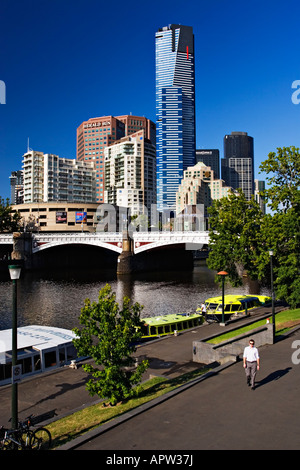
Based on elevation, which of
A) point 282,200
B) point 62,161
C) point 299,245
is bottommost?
point 299,245

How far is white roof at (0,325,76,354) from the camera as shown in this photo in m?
24.5

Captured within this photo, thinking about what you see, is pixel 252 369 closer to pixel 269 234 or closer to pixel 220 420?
pixel 220 420

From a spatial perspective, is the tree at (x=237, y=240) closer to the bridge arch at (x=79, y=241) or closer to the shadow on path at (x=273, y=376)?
the shadow on path at (x=273, y=376)

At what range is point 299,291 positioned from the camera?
32.6 m

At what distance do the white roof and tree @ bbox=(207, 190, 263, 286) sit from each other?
20.4 m

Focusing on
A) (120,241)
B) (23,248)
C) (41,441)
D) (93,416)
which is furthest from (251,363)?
(23,248)

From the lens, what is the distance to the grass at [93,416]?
12.9m

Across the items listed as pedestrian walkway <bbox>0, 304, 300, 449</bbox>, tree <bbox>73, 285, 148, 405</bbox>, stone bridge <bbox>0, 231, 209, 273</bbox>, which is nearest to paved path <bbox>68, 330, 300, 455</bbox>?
pedestrian walkway <bbox>0, 304, 300, 449</bbox>

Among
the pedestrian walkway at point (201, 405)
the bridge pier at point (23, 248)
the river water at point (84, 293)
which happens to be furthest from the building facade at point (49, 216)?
the pedestrian walkway at point (201, 405)

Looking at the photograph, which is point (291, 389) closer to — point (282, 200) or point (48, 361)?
point (48, 361)

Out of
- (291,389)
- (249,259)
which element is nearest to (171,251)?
(249,259)

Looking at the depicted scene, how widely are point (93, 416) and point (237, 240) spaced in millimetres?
30884

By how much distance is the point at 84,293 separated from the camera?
2522 inches
